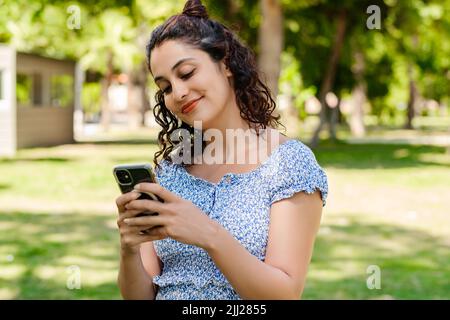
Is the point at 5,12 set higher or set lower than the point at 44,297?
higher

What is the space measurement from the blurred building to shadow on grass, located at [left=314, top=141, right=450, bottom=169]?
373 inches

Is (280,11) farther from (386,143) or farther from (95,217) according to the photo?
(386,143)

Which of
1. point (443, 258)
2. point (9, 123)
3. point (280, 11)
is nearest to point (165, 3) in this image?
point (9, 123)

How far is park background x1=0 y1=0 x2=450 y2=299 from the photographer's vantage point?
8016 mm

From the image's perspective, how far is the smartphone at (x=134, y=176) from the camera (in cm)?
225

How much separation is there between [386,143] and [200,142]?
98.5 feet

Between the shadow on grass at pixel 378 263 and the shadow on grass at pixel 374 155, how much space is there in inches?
398

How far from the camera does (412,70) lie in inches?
1736

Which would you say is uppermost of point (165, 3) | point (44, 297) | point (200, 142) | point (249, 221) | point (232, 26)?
point (165, 3)

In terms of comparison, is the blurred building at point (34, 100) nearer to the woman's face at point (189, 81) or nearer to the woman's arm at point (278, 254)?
the woman's face at point (189, 81)

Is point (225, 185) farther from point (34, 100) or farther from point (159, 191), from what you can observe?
point (34, 100)

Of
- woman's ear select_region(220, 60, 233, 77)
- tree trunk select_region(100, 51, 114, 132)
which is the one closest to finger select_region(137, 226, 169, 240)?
woman's ear select_region(220, 60, 233, 77)

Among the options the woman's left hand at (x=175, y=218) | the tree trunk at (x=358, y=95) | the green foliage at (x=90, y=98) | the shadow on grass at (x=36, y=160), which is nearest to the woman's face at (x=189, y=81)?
the woman's left hand at (x=175, y=218)

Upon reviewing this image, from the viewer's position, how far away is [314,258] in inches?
344
